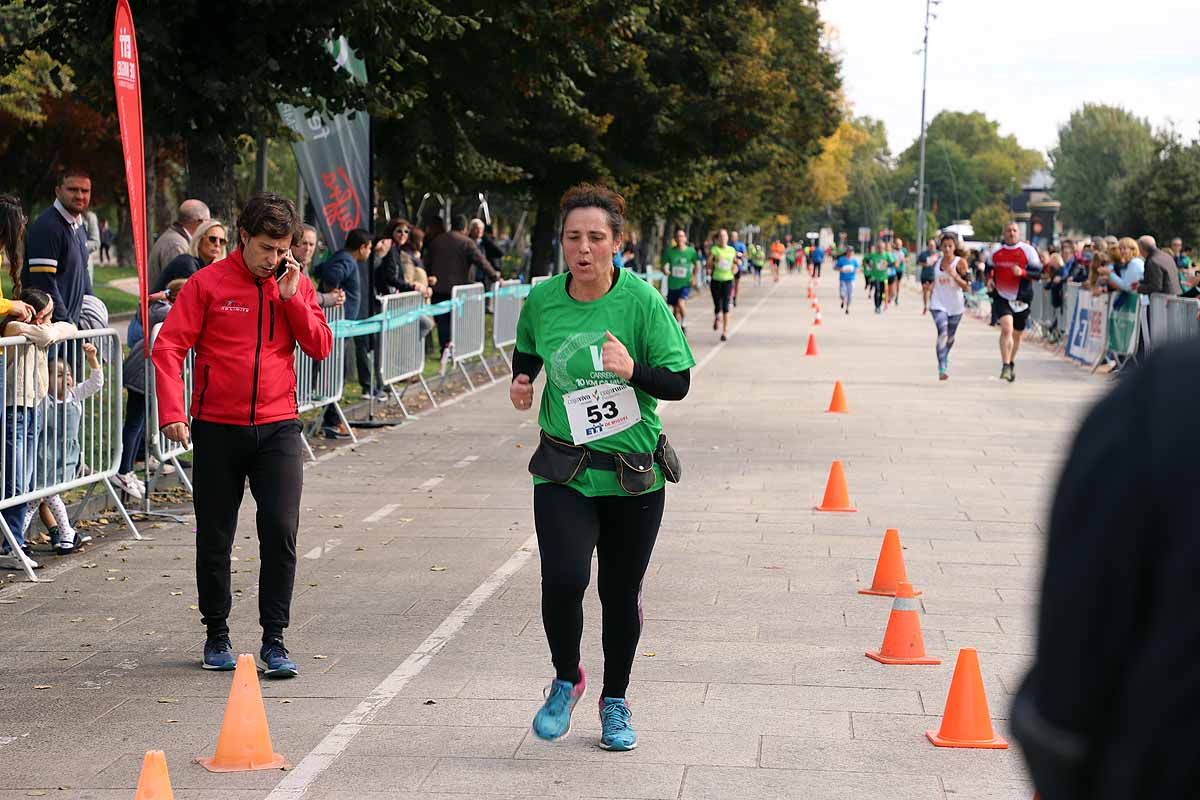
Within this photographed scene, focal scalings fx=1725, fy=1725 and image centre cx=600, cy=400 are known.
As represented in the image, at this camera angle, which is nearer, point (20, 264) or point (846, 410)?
point (20, 264)

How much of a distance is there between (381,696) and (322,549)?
343 cm

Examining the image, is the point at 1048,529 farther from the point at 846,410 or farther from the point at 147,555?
the point at 846,410

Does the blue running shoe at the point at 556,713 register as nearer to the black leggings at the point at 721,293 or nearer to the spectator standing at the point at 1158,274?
the spectator standing at the point at 1158,274

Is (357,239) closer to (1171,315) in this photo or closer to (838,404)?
(838,404)

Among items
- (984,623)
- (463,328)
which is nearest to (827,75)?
(463,328)

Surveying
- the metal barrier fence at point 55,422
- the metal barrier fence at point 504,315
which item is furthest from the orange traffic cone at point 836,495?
the metal barrier fence at point 504,315

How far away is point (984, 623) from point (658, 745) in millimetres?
2467

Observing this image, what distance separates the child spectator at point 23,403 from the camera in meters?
8.62

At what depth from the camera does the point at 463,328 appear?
65.5ft

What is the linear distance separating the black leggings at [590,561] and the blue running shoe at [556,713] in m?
0.04

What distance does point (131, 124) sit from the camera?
991 centimetres

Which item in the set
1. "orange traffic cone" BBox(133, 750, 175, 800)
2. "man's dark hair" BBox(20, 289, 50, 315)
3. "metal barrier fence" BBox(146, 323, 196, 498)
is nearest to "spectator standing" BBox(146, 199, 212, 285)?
"metal barrier fence" BBox(146, 323, 196, 498)

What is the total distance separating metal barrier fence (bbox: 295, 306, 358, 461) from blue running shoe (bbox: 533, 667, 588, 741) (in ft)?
26.3

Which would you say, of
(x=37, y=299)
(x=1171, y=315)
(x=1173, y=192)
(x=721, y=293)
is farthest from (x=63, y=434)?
(x=1173, y=192)
